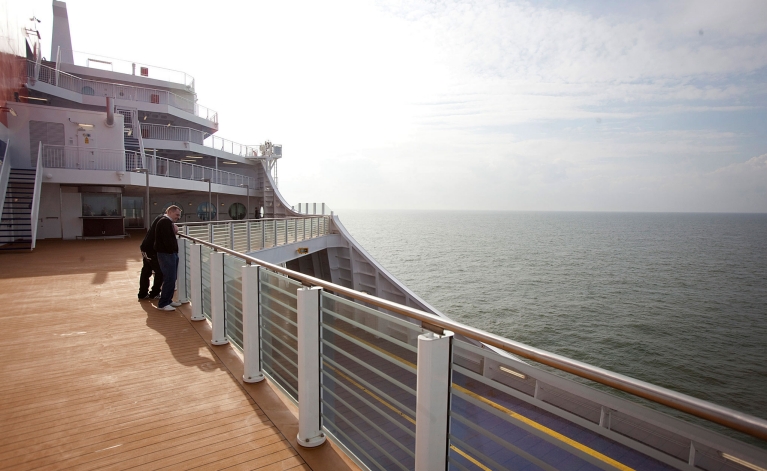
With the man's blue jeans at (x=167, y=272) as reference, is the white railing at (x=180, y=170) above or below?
above

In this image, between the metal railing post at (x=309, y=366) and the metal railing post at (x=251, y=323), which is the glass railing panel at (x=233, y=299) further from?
the metal railing post at (x=309, y=366)

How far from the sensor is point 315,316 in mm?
3178

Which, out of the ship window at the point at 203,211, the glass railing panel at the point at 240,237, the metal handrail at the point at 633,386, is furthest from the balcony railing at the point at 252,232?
the ship window at the point at 203,211

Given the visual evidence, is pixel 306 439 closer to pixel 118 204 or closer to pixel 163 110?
pixel 118 204

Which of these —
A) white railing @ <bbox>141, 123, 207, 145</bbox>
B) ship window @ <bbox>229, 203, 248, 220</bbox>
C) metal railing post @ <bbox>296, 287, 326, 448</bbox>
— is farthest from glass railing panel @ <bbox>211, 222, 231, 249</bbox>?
ship window @ <bbox>229, 203, 248, 220</bbox>

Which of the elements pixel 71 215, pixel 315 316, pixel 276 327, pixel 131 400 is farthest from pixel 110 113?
pixel 315 316

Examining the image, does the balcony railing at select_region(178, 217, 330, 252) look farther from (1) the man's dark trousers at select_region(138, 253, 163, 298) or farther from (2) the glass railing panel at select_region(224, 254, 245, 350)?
(2) the glass railing panel at select_region(224, 254, 245, 350)

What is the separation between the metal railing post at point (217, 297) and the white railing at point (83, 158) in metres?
18.5

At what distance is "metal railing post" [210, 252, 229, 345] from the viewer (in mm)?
5234

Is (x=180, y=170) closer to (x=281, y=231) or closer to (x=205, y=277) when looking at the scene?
(x=281, y=231)

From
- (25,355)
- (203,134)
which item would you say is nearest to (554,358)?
(25,355)

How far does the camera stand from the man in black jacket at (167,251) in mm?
6871

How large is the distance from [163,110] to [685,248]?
79.7 m

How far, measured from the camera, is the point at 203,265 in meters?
6.29
